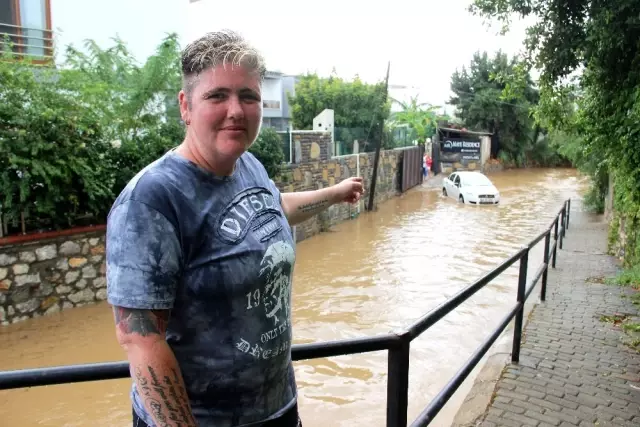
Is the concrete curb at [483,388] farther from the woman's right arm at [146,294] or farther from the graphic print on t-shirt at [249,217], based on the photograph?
the woman's right arm at [146,294]

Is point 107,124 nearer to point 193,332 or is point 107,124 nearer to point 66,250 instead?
point 66,250

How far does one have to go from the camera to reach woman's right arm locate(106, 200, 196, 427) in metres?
1.12

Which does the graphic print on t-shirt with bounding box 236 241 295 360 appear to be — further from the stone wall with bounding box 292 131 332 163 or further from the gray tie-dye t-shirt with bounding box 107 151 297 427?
the stone wall with bounding box 292 131 332 163

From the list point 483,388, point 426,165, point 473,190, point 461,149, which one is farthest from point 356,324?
point 461,149

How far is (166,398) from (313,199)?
1188mm

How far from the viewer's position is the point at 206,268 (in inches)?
48.8

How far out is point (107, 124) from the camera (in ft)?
25.7

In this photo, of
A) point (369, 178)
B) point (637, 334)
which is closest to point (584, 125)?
point (637, 334)

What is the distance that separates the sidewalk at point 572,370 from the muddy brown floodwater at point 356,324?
33.5 inches

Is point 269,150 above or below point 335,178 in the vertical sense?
above

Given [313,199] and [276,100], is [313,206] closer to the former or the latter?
[313,199]

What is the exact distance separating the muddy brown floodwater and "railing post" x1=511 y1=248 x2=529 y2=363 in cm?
79

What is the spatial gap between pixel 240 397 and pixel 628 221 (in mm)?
8761

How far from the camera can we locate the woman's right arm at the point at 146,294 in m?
1.12
